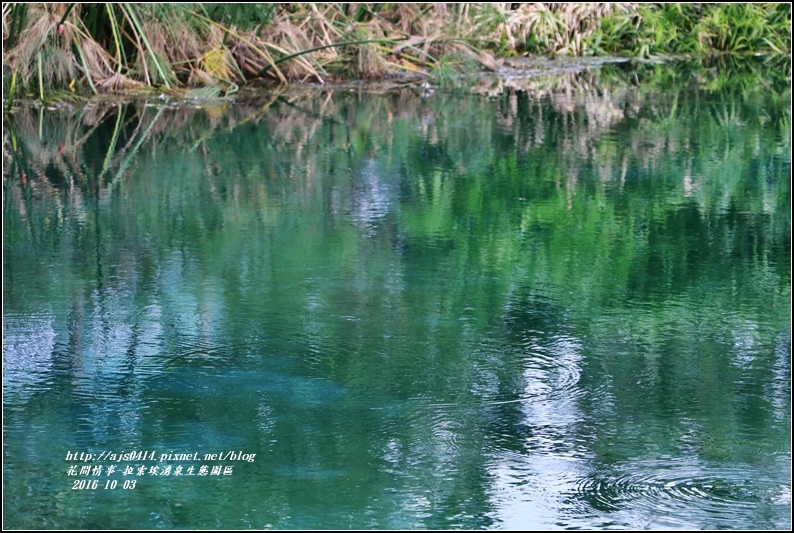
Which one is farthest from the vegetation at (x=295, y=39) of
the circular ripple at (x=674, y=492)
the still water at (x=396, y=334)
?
the circular ripple at (x=674, y=492)

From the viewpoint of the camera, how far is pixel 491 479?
3207 mm

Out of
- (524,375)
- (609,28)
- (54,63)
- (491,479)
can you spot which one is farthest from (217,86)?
(491,479)

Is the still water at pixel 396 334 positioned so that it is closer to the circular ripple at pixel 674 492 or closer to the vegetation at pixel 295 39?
the circular ripple at pixel 674 492

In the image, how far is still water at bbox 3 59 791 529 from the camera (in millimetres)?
3158

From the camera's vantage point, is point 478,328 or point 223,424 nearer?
point 223,424

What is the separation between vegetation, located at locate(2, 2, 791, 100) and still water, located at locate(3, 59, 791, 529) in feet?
7.14

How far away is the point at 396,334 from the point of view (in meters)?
4.37

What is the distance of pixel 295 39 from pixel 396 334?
25.6 ft

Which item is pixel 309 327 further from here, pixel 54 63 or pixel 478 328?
pixel 54 63

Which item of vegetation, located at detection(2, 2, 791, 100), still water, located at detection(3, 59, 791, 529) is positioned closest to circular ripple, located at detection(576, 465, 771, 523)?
still water, located at detection(3, 59, 791, 529)

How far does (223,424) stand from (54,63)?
7.36m

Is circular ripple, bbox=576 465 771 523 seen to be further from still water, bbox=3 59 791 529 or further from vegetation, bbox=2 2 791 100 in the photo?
vegetation, bbox=2 2 791 100

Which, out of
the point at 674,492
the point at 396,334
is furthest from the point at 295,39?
the point at 674,492

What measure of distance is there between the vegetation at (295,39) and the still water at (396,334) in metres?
2.18
